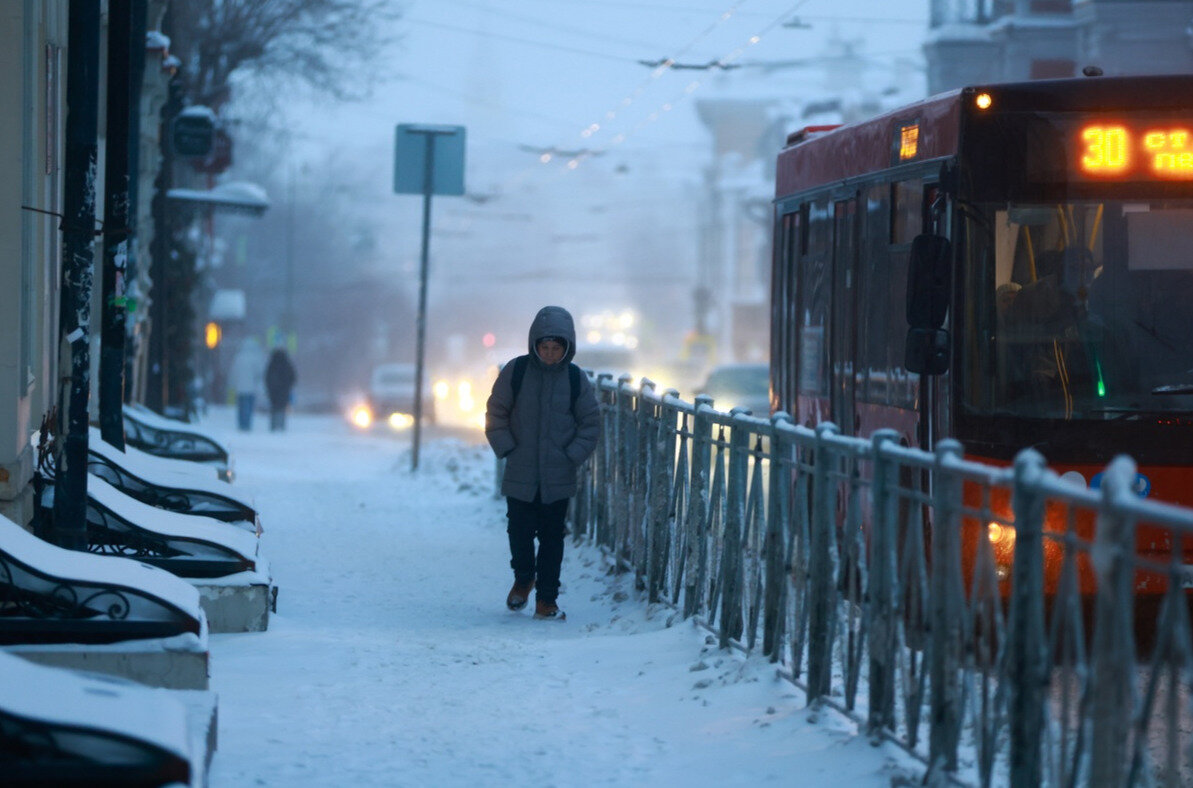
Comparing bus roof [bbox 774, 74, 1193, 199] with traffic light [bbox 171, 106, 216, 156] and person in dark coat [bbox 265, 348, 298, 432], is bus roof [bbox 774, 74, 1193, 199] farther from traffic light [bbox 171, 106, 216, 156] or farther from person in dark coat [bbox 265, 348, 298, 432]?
person in dark coat [bbox 265, 348, 298, 432]

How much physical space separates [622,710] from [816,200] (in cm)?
526

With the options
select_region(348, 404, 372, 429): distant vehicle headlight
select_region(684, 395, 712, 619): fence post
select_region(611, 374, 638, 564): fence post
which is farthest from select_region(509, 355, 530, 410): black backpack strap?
select_region(348, 404, 372, 429): distant vehicle headlight

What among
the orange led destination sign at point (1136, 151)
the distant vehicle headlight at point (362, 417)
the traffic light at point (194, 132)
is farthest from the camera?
the distant vehicle headlight at point (362, 417)

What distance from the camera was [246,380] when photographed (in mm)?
34312

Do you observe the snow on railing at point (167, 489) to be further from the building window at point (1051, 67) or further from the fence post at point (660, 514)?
the building window at point (1051, 67)

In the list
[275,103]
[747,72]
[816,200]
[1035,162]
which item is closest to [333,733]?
[1035,162]

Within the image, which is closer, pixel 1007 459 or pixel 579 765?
pixel 579 765

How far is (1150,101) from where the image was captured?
875 centimetres

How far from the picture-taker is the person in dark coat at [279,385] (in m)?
35.9

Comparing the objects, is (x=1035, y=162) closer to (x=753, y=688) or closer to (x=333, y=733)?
(x=753, y=688)

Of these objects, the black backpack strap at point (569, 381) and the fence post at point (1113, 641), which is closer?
the fence post at point (1113, 641)

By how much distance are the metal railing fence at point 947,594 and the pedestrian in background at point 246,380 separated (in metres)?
25.7

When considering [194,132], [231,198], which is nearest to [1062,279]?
[194,132]

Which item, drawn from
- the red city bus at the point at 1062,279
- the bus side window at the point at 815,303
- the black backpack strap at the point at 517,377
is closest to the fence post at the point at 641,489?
the black backpack strap at the point at 517,377
